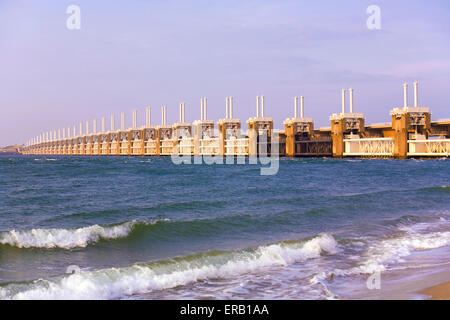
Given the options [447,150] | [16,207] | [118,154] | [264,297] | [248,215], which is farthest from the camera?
[118,154]

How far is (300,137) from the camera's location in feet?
327

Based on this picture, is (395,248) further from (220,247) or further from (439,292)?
(439,292)

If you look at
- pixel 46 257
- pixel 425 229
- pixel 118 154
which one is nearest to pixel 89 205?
pixel 46 257

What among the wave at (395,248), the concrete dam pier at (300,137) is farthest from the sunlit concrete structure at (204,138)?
the wave at (395,248)

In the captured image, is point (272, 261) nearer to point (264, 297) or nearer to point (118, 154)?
point (264, 297)

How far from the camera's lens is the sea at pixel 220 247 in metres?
8.99

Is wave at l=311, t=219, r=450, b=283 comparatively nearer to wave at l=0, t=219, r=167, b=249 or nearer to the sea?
the sea

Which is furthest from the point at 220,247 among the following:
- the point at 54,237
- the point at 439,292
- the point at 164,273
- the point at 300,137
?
the point at 300,137

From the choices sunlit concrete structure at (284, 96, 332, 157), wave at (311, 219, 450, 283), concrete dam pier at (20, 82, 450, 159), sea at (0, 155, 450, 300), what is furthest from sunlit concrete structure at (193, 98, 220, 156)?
wave at (311, 219, 450, 283)

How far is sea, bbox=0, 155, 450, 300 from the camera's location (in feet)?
29.5

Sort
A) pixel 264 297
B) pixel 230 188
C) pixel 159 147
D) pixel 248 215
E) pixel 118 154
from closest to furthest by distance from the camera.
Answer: pixel 264 297, pixel 248 215, pixel 230 188, pixel 159 147, pixel 118 154

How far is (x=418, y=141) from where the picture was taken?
251 ft

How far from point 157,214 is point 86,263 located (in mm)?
7966

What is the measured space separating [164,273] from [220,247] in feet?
10.2
